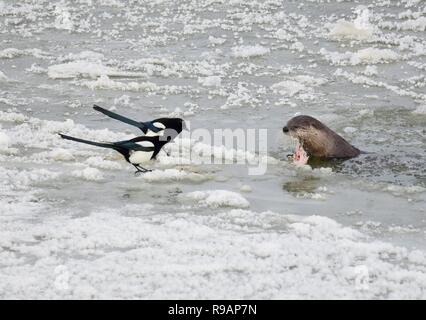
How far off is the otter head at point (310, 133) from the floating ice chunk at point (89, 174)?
A: 204 cm

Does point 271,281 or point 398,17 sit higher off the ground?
point 398,17

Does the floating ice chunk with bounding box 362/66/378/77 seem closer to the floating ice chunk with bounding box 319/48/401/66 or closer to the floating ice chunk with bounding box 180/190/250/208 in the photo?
the floating ice chunk with bounding box 319/48/401/66

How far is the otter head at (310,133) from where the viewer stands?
24.7 ft

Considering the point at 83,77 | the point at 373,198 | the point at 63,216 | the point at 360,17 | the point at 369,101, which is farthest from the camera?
the point at 360,17

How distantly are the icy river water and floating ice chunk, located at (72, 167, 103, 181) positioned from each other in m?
0.01

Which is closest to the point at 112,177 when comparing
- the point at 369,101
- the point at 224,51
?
the point at 369,101

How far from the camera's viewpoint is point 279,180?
6.55m

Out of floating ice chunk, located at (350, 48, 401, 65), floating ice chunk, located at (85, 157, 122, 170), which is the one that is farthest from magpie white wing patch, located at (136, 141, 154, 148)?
floating ice chunk, located at (350, 48, 401, 65)

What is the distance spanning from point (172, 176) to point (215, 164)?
2.09 ft

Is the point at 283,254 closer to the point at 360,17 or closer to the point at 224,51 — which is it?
the point at 224,51

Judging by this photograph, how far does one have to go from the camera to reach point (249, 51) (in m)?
11.1

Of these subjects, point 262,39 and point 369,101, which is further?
point 262,39

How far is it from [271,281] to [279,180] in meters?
2.31
